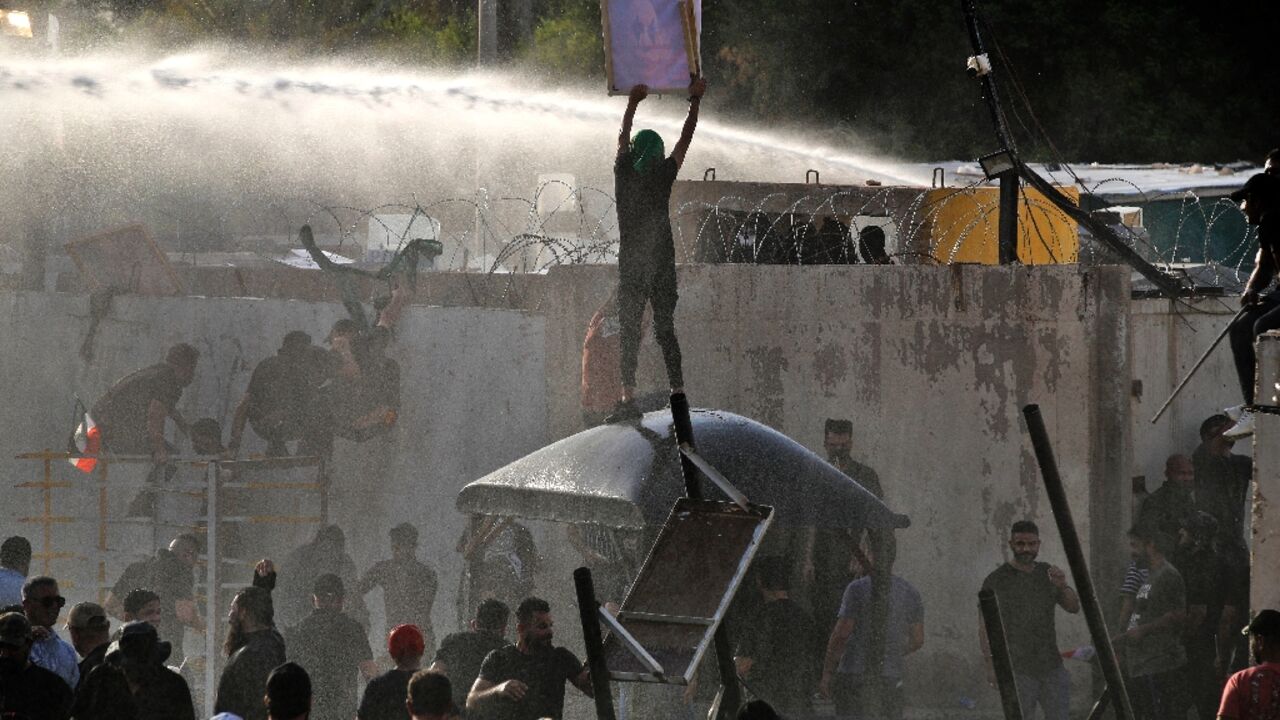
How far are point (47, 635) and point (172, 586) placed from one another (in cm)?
371

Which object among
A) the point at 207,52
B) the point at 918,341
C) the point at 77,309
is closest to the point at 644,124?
the point at 77,309

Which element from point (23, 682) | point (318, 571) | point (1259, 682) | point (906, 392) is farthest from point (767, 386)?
point (23, 682)

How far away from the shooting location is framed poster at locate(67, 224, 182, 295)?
595 inches

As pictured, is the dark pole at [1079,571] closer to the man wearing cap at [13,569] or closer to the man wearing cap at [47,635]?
the man wearing cap at [47,635]

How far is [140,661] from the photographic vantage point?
771cm

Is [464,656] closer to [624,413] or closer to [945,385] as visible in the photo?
[624,413]

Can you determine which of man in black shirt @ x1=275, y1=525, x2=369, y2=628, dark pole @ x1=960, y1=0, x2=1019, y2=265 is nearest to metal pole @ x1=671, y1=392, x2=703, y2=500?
dark pole @ x1=960, y1=0, x2=1019, y2=265

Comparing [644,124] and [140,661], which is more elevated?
[644,124]

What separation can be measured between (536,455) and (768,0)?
20324 millimetres

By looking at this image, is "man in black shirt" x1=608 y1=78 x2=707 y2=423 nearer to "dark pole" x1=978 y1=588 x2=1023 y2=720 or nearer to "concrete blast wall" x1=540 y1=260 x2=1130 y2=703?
"concrete blast wall" x1=540 y1=260 x2=1130 y2=703

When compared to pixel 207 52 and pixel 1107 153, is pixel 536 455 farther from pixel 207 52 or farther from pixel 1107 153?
pixel 207 52

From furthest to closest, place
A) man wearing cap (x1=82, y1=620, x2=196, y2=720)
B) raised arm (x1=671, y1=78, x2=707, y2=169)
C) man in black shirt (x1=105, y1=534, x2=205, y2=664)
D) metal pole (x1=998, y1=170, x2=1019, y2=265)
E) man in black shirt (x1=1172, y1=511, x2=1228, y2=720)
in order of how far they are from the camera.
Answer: metal pole (x1=998, y1=170, x2=1019, y2=265), man in black shirt (x1=105, y1=534, x2=205, y2=664), man in black shirt (x1=1172, y1=511, x2=1228, y2=720), raised arm (x1=671, y1=78, x2=707, y2=169), man wearing cap (x1=82, y1=620, x2=196, y2=720)

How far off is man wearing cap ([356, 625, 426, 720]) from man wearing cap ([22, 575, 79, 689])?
129 cm

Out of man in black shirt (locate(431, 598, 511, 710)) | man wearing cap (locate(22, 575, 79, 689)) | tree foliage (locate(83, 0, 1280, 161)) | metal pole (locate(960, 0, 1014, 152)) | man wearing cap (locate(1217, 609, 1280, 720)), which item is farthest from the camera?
tree foliage (locate(83, 0, 1280, 161))
